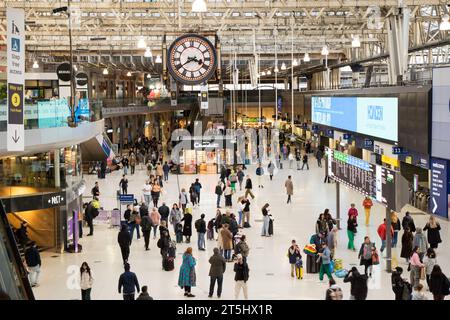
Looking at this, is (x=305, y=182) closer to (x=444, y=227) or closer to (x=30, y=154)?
(x=444, y=227)

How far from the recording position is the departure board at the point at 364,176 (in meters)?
17.2

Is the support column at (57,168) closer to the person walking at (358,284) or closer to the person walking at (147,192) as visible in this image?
the person walking at (147,192)

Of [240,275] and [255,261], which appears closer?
[240,275]

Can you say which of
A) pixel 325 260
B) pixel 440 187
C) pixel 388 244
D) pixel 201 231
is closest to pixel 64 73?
pixel 201 231

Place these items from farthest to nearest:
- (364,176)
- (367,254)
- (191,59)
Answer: (364,176) < (367,254) < (191,59)

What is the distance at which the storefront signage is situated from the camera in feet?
82.6

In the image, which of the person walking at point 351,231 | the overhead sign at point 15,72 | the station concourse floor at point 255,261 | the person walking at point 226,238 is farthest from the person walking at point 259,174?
the overhead sign at point 15,72

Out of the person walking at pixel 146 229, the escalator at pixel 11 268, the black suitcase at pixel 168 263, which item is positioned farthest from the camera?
the person walking at pixel 146 229

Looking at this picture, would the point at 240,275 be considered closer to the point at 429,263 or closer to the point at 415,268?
the point at 415,268

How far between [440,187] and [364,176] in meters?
7.21

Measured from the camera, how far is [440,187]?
25.6 m

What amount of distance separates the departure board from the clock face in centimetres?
523

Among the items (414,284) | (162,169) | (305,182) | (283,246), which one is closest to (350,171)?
(283,246)

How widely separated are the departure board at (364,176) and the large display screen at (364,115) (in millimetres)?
5913
